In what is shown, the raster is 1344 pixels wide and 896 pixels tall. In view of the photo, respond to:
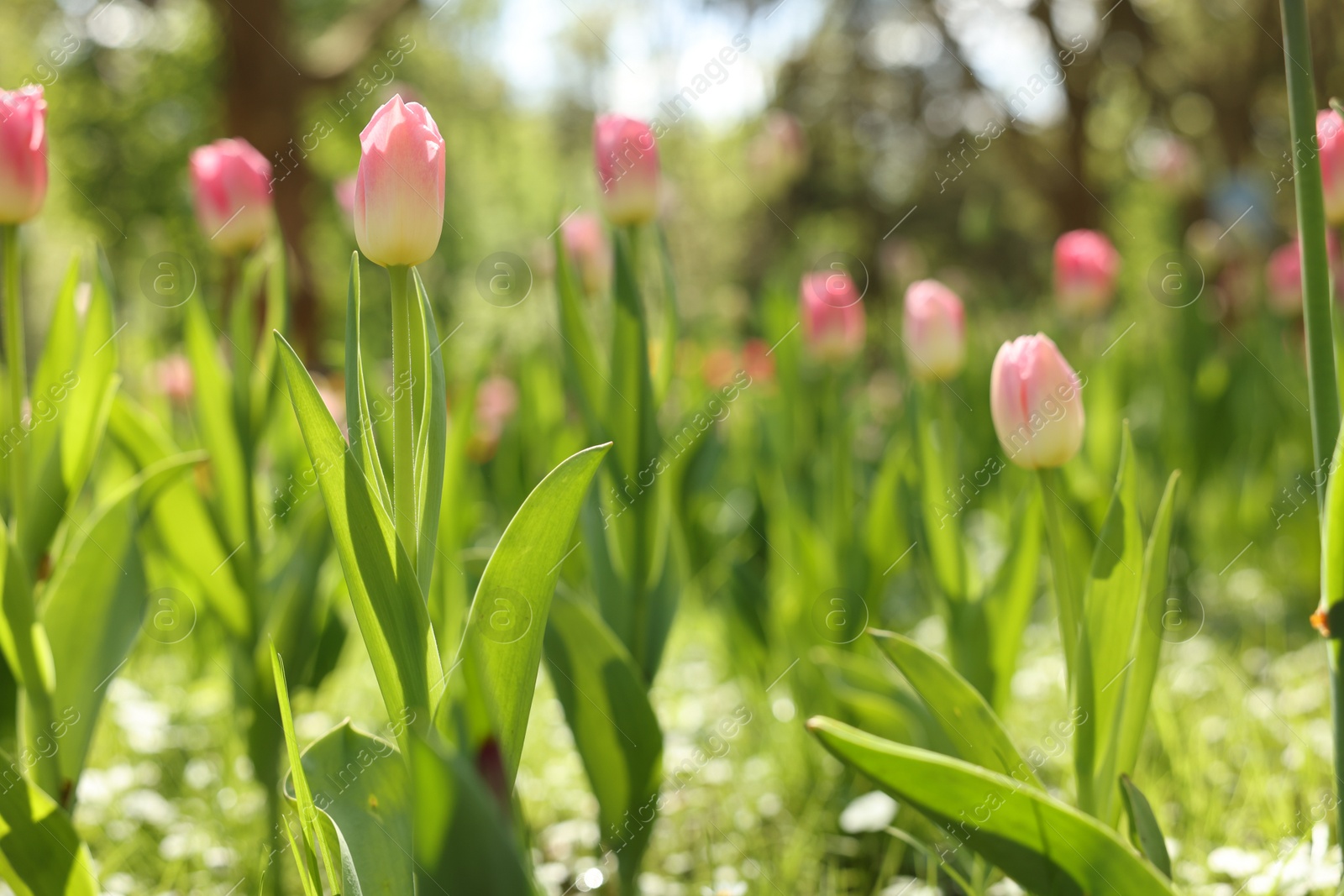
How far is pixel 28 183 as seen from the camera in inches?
39.0

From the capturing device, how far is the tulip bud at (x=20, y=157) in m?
0.98

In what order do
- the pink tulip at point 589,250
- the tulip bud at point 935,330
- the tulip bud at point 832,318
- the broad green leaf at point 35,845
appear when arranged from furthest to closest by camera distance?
the pink tulip at point 589,250
the tulip bud at point 832,318
the tulip bud at point 935,330
the broad green leaf at point 35,845

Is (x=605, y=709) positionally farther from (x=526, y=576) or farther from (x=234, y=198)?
(x=234, y=198)

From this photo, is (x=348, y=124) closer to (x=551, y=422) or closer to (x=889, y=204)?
(x=889, y=204)

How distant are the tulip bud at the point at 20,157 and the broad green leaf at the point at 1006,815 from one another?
0.92 meters

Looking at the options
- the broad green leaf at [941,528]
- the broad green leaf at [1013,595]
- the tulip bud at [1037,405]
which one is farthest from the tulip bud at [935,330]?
the tulip bud at [1037,405]

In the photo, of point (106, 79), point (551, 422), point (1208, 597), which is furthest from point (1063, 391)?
point (106, 79)

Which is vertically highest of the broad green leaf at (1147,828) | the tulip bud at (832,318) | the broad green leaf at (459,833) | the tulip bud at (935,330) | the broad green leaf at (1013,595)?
the broad green leaf at (459,833)

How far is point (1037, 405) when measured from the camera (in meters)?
0.90

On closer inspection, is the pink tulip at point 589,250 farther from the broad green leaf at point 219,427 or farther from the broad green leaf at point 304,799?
the broad green leaf at point 304,799

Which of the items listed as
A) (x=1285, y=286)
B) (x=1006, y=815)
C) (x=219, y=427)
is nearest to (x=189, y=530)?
(x=219, y=427)

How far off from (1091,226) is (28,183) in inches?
255

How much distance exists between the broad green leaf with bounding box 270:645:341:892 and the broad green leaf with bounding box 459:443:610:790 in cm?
12

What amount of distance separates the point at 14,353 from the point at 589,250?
5.29 ft
